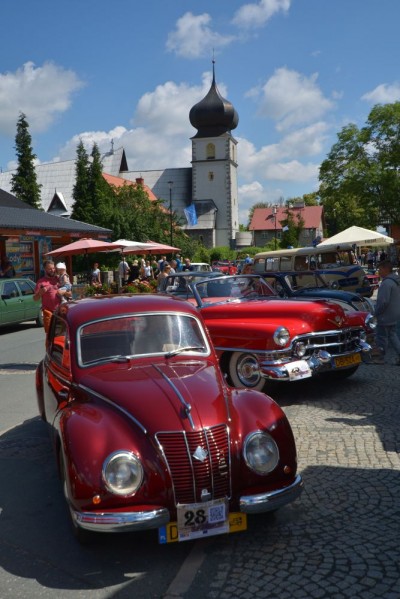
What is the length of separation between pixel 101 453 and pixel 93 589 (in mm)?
767

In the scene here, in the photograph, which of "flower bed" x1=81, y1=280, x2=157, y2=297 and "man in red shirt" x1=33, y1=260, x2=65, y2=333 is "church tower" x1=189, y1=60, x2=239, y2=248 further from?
"man in red shirt" x1=33, y1=260, x2=65, y2=333

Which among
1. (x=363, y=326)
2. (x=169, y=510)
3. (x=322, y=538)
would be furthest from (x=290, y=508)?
(x=363, y=326)

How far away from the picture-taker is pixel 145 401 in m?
4.11

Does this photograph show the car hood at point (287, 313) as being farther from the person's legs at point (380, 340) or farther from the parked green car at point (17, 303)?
the parked green car at point (17, 303)

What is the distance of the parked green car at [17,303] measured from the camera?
16109 millimetres

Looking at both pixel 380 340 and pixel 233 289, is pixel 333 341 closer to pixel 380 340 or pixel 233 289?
pixel 380 340

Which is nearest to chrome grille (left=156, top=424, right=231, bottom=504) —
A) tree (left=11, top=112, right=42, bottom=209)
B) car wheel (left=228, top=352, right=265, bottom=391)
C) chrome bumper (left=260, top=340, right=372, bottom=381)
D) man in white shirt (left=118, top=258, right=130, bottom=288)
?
chrome bumper (left=260, top=340, right=372, bottom=381)

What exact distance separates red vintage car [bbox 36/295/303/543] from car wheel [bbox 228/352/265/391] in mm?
2730

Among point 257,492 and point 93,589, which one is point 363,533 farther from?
point 93,589

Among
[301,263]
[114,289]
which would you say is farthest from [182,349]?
[114,289]

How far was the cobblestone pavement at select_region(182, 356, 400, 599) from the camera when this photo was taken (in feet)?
10.9

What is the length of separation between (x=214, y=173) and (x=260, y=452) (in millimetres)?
81859

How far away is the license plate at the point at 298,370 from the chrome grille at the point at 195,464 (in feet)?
10.8

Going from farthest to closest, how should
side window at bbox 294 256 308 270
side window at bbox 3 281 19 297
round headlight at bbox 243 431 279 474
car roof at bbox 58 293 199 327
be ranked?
side window at bbox 294 256 308 270, side window at bbox 3 281 19 297, car roof at bbox 58 293 199 327, round headlight at bbox 243 431 279 474
